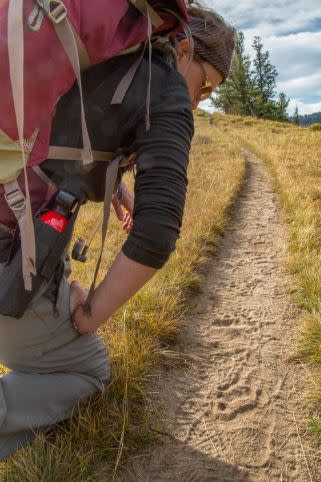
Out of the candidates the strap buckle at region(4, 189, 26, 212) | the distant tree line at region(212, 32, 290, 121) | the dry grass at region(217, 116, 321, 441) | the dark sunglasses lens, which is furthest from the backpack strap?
the distant tree line at region(212, 32, 290, 121)

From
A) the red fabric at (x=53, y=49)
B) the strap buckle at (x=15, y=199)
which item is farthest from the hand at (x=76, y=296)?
the red fabric at (x=53, y=49)

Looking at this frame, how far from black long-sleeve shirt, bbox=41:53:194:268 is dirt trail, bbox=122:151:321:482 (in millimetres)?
1067

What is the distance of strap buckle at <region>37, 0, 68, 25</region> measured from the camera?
1213 mm

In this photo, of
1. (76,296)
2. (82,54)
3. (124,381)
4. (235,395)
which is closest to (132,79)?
(82,54)

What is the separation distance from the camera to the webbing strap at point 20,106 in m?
1.22

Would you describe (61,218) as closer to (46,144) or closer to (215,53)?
(46,144)

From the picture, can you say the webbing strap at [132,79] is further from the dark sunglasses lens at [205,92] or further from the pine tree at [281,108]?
the pine tree at [281,108]

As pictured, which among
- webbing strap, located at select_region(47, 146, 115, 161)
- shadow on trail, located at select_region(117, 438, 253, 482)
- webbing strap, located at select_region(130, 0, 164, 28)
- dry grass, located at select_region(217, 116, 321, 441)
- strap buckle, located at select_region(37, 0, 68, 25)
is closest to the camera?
strap buckle, located at select_region(37, 0, 68, 25)

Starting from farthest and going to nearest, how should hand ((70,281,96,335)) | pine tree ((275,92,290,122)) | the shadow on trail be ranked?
1. pine tree ((275,92,290,122))
2. the shadow on trail
3. hand ((70,281,96,335))

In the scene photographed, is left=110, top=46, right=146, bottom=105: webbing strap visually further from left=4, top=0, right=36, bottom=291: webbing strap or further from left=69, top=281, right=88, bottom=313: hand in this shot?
left=69, top=281, right=88, bottom=313: hand

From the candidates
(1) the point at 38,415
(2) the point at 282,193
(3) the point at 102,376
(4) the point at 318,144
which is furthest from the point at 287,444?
(4) the point at 318,144

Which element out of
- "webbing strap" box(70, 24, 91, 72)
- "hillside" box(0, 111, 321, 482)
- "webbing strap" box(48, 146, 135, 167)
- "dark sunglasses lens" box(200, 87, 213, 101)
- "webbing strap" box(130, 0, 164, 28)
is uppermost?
"webbing strap" box(130, 0, 164, 28)

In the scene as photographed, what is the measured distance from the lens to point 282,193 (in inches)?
281

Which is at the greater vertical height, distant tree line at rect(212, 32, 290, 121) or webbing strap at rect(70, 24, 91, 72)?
distant tree line at rect(212, 32, 290, 121)
